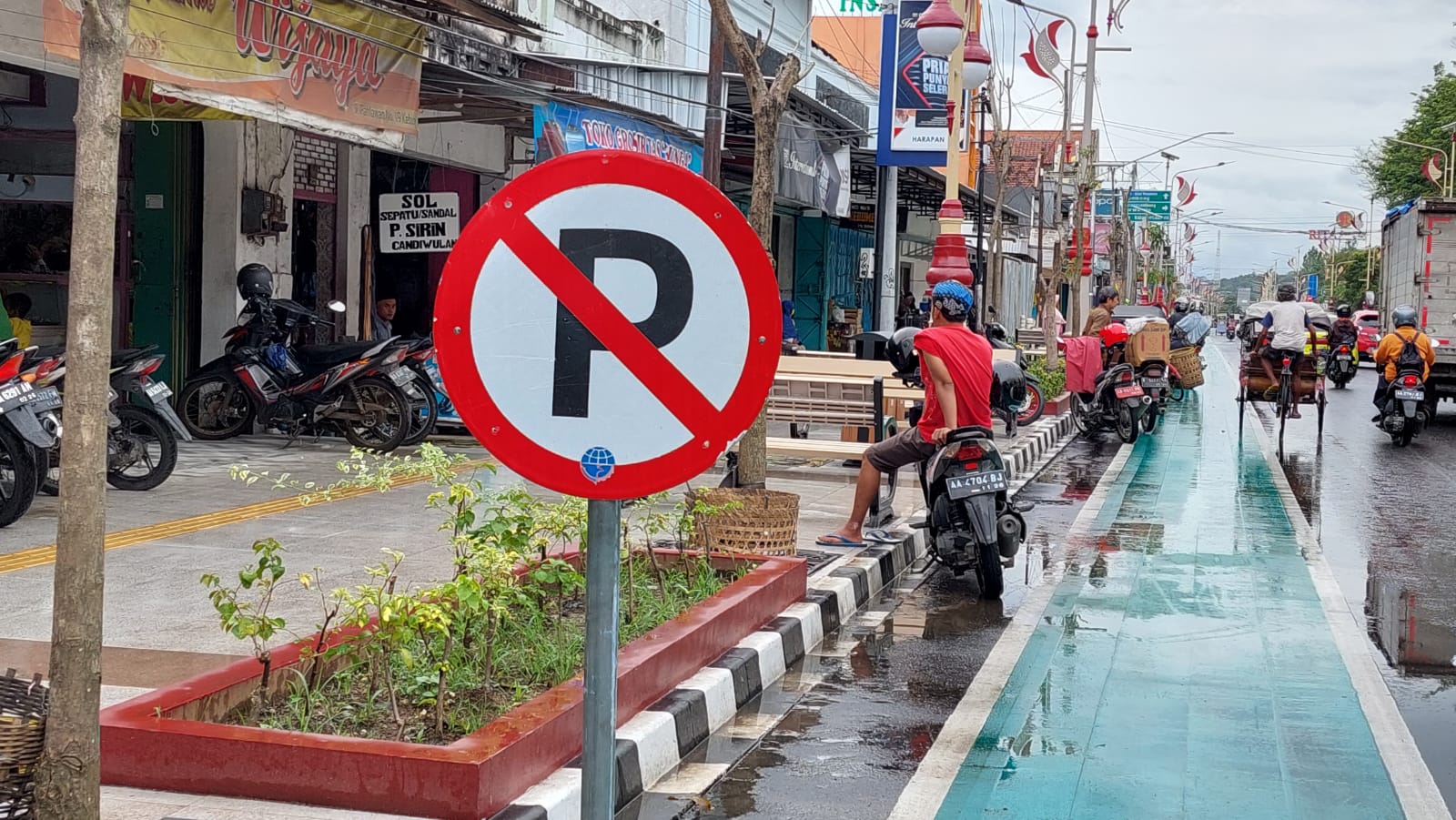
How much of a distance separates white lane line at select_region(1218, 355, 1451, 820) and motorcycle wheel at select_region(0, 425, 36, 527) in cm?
706

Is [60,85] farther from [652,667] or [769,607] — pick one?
[652,667]

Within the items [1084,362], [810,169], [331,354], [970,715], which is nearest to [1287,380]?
[1084,362]

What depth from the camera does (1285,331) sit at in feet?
59.6

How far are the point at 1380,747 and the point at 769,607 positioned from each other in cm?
257

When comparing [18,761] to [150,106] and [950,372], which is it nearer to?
[950,372]

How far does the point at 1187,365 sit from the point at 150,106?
57.0 ft

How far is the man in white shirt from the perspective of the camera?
59.4ft

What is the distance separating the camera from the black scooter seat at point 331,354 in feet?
44.3

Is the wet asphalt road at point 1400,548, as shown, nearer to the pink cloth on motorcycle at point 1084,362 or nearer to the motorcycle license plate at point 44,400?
the pink cloth on motorcycle at point 1084,362

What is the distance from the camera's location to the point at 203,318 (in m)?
14.3

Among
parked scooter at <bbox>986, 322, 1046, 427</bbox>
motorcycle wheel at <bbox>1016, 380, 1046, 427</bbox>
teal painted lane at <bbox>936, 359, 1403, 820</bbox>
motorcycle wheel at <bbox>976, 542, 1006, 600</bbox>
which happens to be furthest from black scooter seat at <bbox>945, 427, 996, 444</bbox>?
motorcycle wheel at <bbox>1016, 380, 1046, 427</bbox>

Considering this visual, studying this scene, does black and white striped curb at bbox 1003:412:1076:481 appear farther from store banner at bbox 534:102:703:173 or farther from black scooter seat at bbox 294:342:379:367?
black scooter seat at bbox 294:342:379:367

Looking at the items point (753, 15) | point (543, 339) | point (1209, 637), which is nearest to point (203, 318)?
point (1209, 637)

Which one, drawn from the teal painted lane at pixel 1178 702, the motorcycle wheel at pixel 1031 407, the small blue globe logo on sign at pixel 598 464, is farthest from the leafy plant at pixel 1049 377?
the small blue globe logo on sign at pixel 598 464
